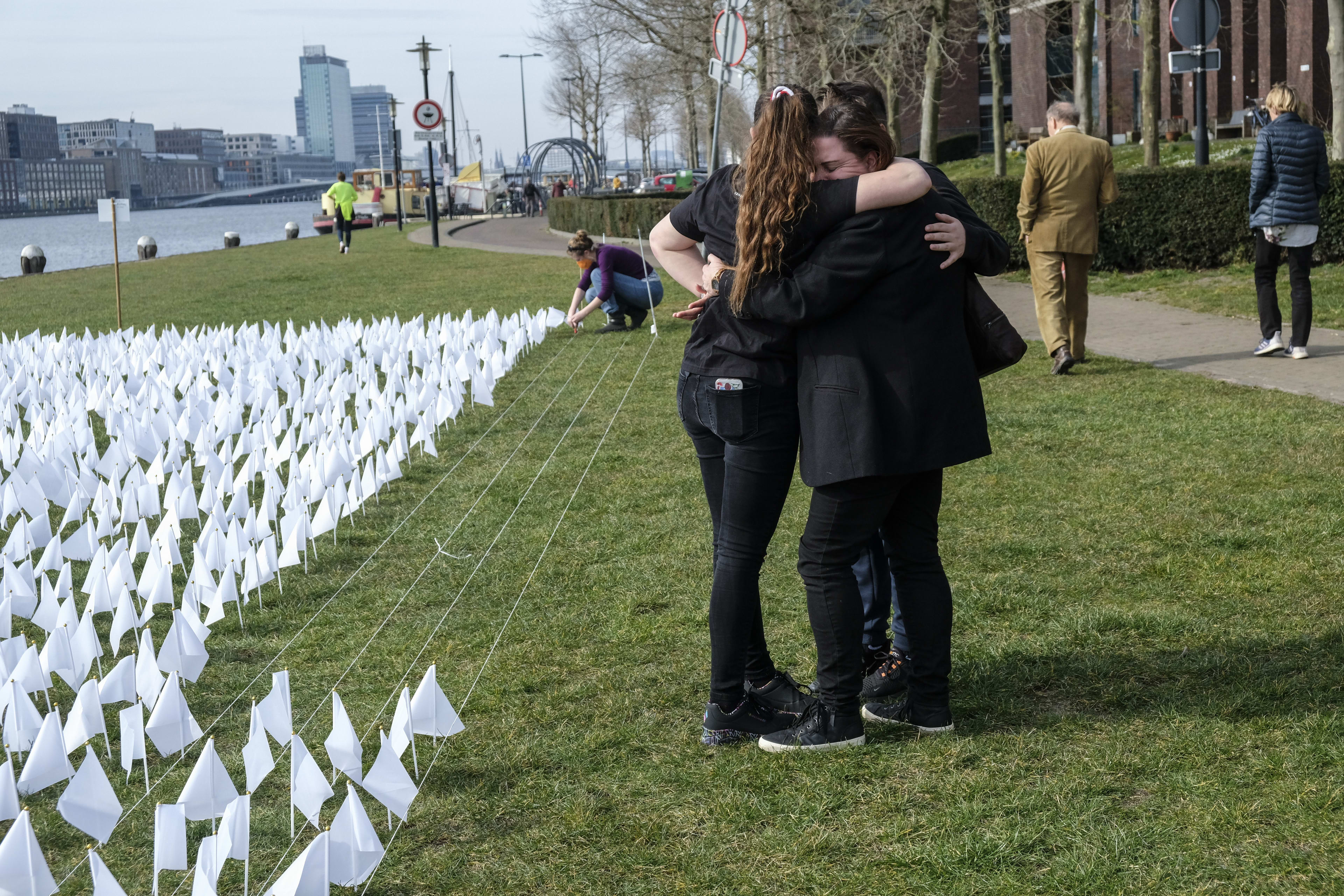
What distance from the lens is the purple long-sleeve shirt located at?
1252 centimetres

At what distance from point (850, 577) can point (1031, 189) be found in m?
6.39

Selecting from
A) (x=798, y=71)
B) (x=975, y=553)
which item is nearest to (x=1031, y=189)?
(x=975, y=553)

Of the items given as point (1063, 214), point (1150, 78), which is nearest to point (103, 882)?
point (1063, 214)

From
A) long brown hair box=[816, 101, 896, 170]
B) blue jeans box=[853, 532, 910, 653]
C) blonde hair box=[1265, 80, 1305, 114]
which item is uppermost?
blonde hair box=[1265, 80, 1305, 114]

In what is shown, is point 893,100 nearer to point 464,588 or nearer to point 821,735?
point 464,588

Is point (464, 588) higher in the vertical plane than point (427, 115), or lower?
lower

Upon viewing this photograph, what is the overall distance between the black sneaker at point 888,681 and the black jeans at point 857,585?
0.26 meters

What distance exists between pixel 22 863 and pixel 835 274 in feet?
7.19

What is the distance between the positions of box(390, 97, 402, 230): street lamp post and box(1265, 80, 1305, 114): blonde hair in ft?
125

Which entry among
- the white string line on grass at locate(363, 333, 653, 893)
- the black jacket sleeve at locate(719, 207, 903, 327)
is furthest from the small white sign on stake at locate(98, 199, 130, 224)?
the black jacket sleeve at locate(719, 207, 903, 327)

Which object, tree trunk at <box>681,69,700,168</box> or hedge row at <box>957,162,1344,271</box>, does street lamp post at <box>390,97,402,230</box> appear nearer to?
tree trunk at <box>681,69,700,168</box>

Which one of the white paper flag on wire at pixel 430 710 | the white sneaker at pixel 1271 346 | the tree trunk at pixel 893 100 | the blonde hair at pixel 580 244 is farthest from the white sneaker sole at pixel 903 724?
the tree trunk at pixel 893 100

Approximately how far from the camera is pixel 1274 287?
8.92 metres

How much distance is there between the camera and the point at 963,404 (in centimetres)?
329
